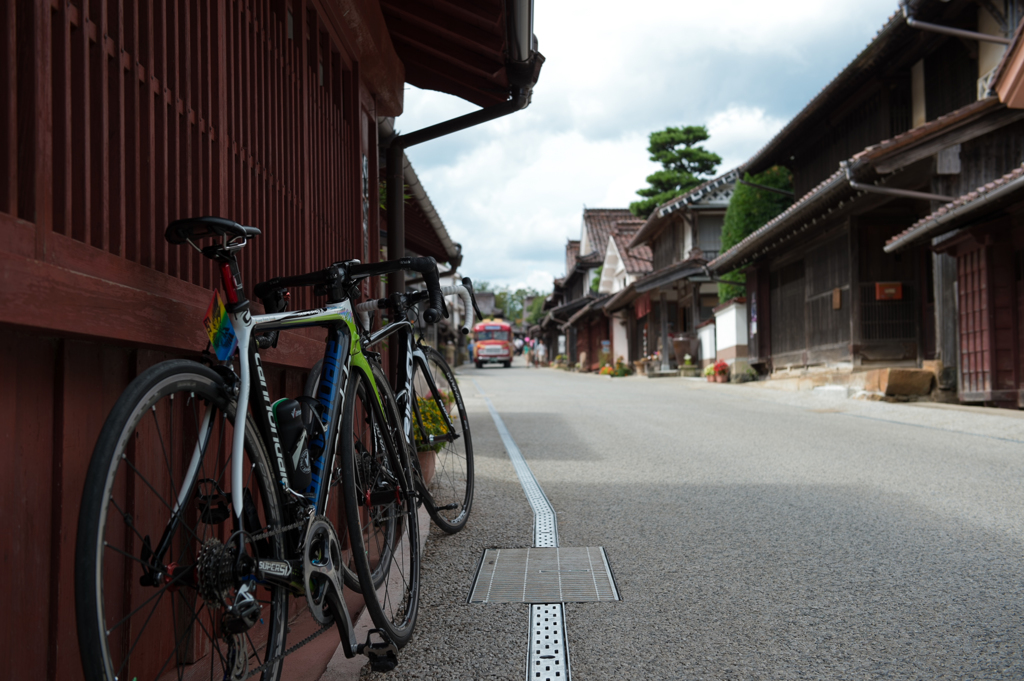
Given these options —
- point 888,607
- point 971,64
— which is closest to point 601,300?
point 971,64

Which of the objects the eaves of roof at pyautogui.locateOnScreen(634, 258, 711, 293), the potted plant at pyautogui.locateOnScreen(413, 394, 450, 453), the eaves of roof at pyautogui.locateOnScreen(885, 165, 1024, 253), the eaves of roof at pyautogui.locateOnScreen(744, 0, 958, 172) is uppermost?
the eaves of roof at pyautogui.locateOnScreen(744, 0, 958, 172)

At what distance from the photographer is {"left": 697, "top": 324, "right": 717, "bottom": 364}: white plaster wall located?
25.7 meters

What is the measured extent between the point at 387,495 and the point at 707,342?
80.2ft

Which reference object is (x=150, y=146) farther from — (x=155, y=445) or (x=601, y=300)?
(x=601, y=300)

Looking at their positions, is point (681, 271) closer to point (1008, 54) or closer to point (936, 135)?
point (936, 135)

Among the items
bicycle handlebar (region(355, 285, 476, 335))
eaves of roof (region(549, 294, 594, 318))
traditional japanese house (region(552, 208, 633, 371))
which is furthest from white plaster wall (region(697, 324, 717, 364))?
bicycle handlebar (region(355, 285, 476, 335))

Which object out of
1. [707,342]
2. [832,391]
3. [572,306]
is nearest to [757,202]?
[707,342]

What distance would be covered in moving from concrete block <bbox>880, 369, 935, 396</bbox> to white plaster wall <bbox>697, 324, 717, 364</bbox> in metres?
12.9

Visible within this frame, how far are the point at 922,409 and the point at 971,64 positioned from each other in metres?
5.92

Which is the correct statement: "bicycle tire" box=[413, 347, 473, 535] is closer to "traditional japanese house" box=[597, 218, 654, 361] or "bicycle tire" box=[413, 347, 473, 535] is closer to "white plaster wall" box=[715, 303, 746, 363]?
"white plaster wall" box=[715, 303, 746, 363]

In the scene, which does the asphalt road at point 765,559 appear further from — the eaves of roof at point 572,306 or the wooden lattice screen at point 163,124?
the eaves of roof at point 572,306

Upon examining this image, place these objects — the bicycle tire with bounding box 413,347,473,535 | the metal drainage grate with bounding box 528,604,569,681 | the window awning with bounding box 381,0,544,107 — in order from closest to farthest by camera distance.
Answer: the metal drainage grate with bounding box 528,604,569,681, the bicycle tire with bounding box 413,347,473,535, the window awning with bounding box 381,0,544,107

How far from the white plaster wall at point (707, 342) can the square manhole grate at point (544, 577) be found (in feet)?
73.4

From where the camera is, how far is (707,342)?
86.6 feet
